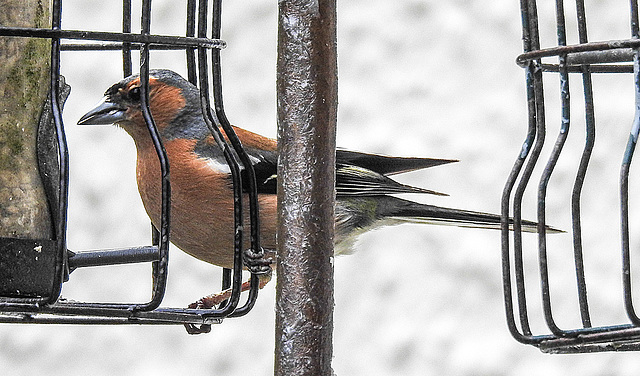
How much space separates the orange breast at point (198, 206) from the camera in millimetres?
2969

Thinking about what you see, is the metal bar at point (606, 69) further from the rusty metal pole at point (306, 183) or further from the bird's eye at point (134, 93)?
the bird's eye at point (134, 93)

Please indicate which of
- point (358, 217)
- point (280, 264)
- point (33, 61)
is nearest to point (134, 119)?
point (33, 61)

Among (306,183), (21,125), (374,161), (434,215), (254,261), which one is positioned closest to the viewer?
(306,183)

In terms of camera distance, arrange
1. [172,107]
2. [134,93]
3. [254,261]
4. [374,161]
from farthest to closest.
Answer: [374,161], [172,107], [134,93], [254,261]

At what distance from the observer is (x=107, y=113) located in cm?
288

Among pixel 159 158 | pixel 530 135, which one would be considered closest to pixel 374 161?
pixel 530 135

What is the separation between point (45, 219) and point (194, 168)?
0.87 m

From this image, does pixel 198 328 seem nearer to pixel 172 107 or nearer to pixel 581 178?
pixel 172 107

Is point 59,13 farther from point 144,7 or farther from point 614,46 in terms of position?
point 614,46

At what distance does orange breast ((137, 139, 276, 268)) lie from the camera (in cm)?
297

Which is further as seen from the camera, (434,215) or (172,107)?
(434,215)

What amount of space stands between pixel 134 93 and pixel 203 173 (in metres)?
0.32

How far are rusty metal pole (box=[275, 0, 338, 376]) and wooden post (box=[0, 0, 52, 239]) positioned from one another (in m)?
0.64

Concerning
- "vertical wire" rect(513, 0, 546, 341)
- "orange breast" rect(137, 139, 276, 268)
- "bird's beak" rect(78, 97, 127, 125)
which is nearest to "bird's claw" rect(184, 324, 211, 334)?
"orange breast" rect(137, 139, 276, 268)
